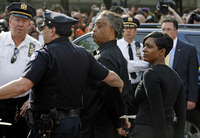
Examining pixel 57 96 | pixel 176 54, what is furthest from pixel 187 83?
pixel 57 96

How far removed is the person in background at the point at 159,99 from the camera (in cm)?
346

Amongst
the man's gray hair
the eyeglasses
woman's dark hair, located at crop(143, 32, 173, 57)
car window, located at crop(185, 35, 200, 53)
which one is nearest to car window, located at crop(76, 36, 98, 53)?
car window, located at crop(185, 35, 200, 53)

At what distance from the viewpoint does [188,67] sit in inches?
216

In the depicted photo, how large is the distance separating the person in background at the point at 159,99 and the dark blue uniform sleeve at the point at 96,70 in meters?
0.41

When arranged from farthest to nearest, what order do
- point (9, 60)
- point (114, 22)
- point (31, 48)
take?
point (31, 48) → point (9, 60) → point (114, 22)

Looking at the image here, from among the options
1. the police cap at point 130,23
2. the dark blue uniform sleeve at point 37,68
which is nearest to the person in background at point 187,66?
the police cap at point 130,23

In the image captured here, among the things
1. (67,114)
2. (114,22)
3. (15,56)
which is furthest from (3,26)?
(67,114)

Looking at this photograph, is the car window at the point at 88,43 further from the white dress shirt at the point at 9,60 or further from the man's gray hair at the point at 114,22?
the man's gray hair at the point at 114,22

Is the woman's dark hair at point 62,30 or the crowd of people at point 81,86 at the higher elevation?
the woman's dark hair at point 62,30

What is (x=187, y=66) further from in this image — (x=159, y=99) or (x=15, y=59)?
(x=15, y=59)

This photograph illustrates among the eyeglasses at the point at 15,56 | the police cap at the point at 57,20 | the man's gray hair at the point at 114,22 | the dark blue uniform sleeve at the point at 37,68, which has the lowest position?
the eyeglasses at the point at 15,56

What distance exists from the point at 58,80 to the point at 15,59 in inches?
62.2

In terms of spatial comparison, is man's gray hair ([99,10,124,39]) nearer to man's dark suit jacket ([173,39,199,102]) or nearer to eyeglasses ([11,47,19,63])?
eyeglasses ([11,47,19,63])

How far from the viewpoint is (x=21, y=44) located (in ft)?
15.4
